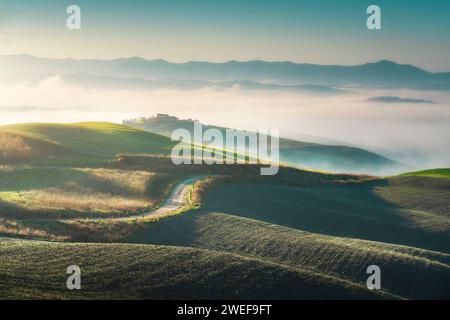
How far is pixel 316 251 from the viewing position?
45312 millimetres

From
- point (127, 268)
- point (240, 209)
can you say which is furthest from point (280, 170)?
point (127, 268)

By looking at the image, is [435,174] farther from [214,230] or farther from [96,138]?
[96,138]

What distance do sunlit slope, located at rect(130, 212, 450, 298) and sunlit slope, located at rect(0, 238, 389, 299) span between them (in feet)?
14.4

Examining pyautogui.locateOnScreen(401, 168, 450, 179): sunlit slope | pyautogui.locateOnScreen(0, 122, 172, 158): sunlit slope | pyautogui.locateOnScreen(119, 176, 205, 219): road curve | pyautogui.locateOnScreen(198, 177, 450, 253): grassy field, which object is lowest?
pyautogui.locateOnScreen(198, 177, 450, 253): grassy field

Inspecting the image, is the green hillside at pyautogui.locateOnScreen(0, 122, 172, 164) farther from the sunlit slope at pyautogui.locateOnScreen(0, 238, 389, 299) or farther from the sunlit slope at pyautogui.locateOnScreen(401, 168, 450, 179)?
the sunlit slope at pyautogui.locateOnScreen(0, 238, 389, 299)

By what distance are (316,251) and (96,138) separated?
83205mm

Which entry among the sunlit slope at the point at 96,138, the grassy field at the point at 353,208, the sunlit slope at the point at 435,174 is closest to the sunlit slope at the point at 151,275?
the grassy field at the point at 353,208

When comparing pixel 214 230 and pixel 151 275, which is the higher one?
pixel 151 275

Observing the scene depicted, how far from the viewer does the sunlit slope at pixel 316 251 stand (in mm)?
40906

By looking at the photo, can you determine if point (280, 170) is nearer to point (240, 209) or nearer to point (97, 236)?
point (240, 209)

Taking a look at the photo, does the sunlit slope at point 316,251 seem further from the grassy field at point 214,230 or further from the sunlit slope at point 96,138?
the sunlit slope at point 96,138

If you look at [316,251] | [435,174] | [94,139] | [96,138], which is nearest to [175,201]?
[316,251]

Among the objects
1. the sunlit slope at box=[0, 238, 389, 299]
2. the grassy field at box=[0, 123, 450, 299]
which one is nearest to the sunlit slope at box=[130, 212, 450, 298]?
the grassy field at box=[0, 123, 450, 299]

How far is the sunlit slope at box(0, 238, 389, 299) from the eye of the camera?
107 feet
